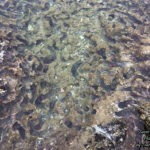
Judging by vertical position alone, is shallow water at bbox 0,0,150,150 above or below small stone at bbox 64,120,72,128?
above

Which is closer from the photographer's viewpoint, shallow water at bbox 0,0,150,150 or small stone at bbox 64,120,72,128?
shallow water at bbox 0,0,150,150

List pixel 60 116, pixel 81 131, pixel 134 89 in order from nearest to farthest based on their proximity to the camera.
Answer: pixel 81 131 < pixel 134 89 < pixel 60 116

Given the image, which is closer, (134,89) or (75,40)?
(134,89)

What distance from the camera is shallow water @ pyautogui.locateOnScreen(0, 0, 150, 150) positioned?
10.9ft

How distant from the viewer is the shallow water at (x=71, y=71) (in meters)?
3.31

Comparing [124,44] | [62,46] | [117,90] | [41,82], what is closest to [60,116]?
[41,82]

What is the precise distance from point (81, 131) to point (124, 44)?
113 inches

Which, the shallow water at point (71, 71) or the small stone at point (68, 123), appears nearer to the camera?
the shallow water at point (71, 71)

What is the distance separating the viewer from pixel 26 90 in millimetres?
3873

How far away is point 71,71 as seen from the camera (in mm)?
4477

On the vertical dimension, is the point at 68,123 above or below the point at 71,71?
below

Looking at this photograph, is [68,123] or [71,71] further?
[71,71]

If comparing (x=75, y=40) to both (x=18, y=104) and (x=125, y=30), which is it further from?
(x=18, y=104)

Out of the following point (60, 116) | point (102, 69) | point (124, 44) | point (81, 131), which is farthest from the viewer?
point (124, 44)
